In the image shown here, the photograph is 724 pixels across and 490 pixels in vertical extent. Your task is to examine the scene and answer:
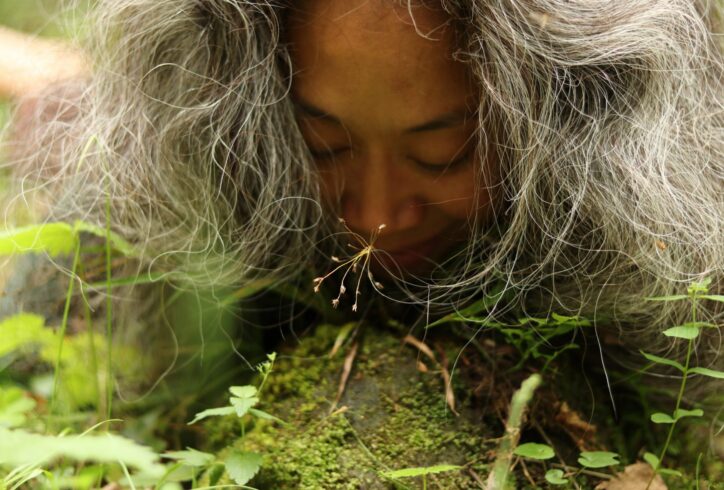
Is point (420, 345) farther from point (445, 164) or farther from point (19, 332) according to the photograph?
point (19, 332)

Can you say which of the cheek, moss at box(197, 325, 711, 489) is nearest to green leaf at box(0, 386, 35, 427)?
moss at box(197, 325, 711, 489)

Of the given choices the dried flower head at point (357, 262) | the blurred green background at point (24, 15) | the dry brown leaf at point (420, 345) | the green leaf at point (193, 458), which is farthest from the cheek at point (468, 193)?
the blurred green background at point (24, 15)

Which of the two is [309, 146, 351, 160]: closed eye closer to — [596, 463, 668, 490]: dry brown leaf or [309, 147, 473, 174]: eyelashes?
[309, 147, 473, 174]: eyelashes

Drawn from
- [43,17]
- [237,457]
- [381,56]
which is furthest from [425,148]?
[43,17]

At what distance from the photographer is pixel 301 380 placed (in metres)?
Answer: 1.41

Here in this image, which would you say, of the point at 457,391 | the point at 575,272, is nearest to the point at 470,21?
the point at 575,272

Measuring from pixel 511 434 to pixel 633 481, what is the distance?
215 millimetres

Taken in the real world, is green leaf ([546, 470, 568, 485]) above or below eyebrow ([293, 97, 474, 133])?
below

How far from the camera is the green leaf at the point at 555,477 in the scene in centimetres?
117

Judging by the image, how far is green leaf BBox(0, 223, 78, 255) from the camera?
133 cm

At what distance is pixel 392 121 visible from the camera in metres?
1.27

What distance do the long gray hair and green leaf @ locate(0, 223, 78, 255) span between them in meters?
0.12

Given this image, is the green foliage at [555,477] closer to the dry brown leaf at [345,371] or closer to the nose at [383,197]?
the dry brown leaf at [345,371]

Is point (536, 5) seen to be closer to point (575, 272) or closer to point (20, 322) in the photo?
point (575, 272)
